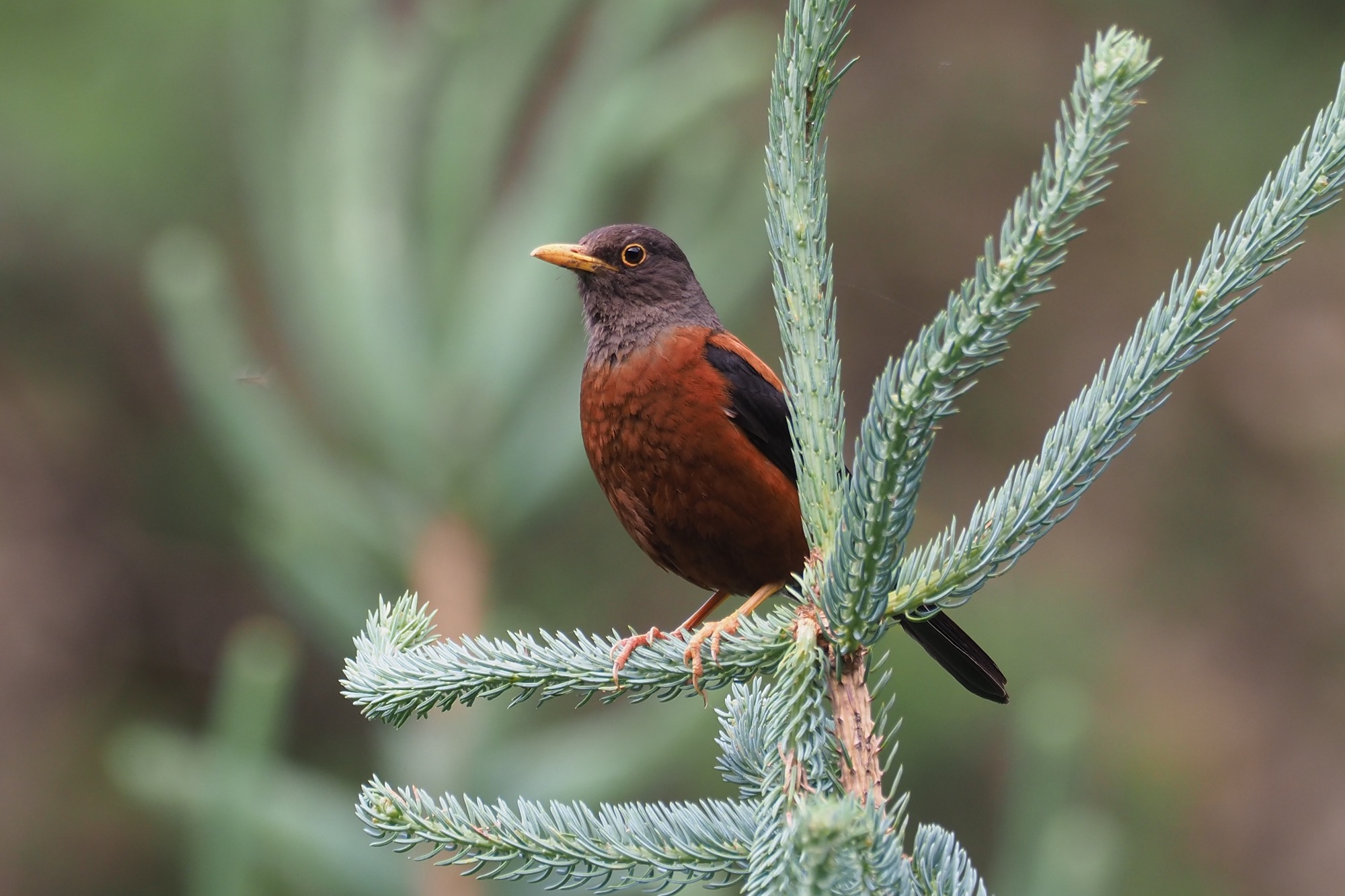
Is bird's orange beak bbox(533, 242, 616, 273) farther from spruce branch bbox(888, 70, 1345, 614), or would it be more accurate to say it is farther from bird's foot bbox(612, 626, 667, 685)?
spruce branch bbox(888, 70, 1345, 614)

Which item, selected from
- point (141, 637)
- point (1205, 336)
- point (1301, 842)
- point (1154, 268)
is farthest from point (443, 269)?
point (1301, 842)

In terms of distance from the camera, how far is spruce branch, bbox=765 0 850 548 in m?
1.95

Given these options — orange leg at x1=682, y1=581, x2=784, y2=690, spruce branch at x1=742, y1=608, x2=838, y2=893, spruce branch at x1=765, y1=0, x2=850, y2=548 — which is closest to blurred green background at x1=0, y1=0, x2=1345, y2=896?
orange leg at x1=682, y1=581, x2=784, y2=690

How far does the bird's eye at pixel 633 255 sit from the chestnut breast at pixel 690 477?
26.1 inches

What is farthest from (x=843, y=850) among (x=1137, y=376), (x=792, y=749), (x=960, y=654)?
(x=960, y=654)

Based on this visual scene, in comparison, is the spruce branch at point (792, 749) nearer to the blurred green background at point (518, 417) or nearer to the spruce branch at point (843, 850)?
the spruce branch at point (843, 850)

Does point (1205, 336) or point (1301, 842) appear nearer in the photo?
point (1205, 336)

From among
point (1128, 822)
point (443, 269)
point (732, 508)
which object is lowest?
point (732, 508)

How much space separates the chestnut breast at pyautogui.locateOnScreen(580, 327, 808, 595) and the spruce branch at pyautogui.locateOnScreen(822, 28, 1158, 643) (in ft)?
5.32

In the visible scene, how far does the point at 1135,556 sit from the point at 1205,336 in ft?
34.0

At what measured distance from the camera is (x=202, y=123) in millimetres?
9039

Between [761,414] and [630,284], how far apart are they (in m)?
0.81

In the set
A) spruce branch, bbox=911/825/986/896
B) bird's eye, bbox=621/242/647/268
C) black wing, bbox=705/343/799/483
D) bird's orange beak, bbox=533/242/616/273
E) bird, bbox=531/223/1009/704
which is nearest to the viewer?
spruce branch, bbox=911/825/986/896

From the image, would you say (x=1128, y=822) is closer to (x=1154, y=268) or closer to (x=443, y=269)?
(x=1154, y=268)
